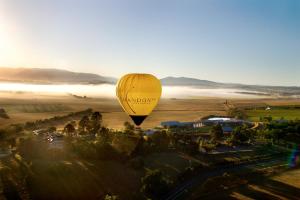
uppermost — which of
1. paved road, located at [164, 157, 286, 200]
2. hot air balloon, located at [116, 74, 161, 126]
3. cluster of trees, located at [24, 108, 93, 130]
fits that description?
hot air balloon, located at [116, 74, 161, 126]

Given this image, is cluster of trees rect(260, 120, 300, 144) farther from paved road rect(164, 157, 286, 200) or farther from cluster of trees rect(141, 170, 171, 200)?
cluster of trees rect(141, 170, 171, 200)

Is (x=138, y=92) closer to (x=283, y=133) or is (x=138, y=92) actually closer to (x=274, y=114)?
(x=283, y=133)

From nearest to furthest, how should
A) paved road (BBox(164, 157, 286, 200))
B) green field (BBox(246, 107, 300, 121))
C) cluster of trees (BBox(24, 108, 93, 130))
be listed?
paved road (BBox(164, 157, 286, 200)) < cluster of trees (BBox(24, 108, 93, 130)) < green field (BBox(246, 107, 300, 121))

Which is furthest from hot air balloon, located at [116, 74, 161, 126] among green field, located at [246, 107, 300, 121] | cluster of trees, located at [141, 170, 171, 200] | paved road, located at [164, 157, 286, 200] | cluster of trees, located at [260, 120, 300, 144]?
green field, located at [246, 107, 300, 121]

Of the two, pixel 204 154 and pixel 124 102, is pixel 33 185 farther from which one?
pixel 204 154

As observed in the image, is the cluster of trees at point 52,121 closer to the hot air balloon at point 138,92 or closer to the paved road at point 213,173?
the paved road at point 213,173

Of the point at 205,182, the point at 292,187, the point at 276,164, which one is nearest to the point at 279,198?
the point at 292,187
